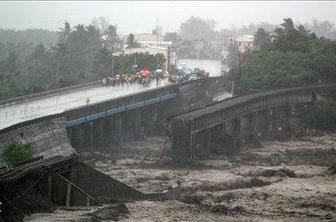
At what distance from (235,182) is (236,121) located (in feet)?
62.1

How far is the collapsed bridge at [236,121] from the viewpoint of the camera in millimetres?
59031

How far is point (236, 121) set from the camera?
2692 inches

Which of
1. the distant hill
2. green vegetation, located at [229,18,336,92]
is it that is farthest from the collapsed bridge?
the distant hill

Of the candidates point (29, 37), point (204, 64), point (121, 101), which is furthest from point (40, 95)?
point (29, 37)

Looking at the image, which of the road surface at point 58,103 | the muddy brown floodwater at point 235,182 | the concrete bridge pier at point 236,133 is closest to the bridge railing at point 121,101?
the road surface at point 58,103

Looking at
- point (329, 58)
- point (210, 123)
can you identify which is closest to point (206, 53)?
point (329, 58)

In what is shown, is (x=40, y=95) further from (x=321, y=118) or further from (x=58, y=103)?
(x=321, y=118)

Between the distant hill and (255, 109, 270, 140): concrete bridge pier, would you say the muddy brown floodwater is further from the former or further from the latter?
the distant hill

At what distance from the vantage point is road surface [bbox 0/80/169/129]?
5272 cm

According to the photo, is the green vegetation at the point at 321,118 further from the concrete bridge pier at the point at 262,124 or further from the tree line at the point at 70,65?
the tree line at the point at 70,65

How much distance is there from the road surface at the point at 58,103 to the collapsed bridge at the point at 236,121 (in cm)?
1059

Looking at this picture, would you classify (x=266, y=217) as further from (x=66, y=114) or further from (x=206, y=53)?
(x=206, y=53)

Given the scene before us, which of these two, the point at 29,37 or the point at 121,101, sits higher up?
the point at 29,37

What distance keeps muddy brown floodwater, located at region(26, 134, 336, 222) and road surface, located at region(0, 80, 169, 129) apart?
5.82 metres
